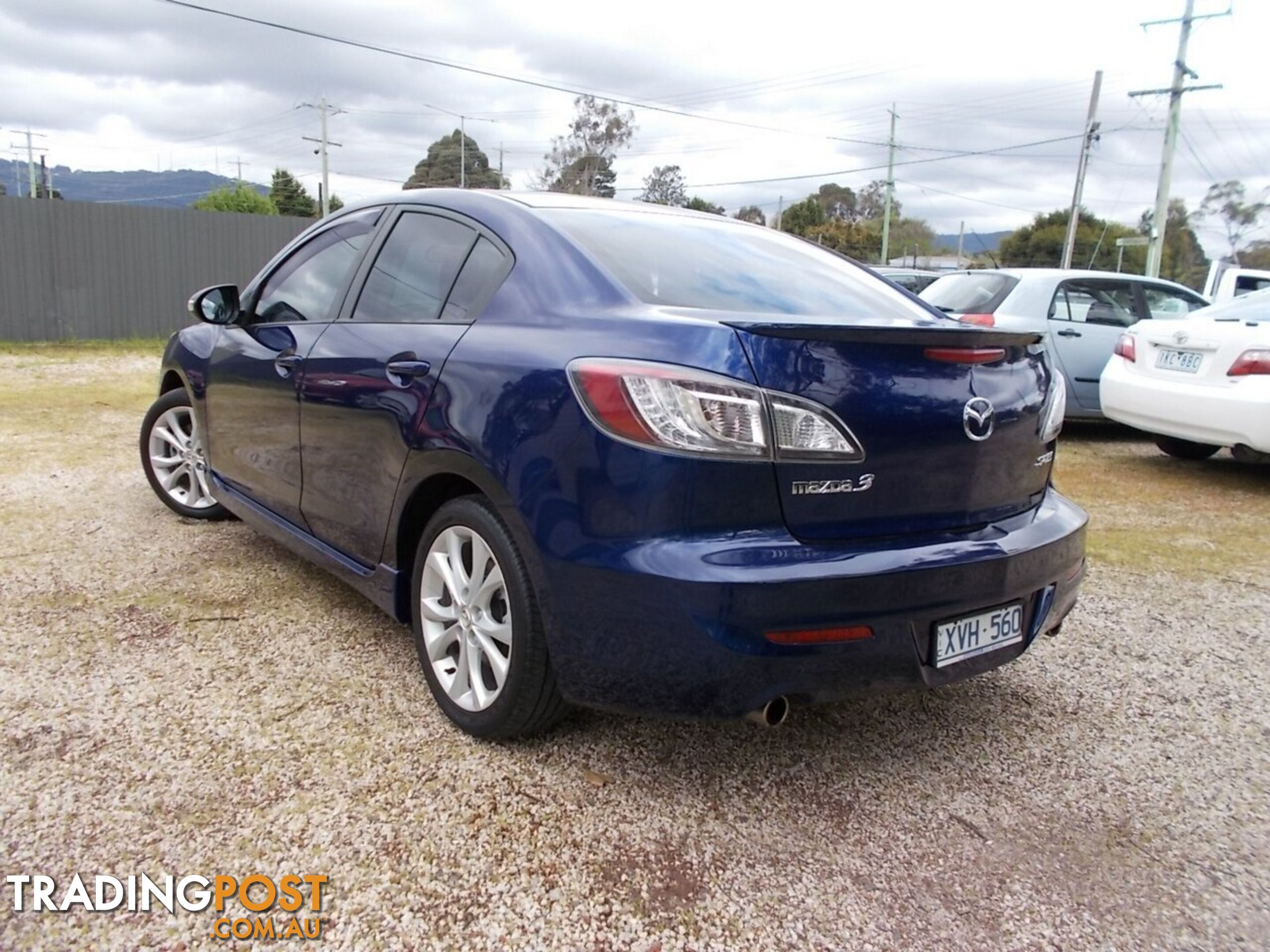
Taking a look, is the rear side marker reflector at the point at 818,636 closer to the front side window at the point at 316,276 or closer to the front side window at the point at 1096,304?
the front side window at the point at 316,276

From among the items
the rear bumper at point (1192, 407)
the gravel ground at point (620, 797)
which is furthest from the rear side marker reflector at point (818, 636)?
the rear bumper at point (1192, 407)

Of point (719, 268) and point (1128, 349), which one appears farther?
point (1128, 349)

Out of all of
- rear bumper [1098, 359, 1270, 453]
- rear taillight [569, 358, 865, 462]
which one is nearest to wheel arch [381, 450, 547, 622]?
rear taillight [569, 358, 865, 462]

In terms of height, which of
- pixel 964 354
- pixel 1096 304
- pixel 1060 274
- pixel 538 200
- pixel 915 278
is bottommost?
pixel 964 354

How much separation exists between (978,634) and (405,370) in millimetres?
1686

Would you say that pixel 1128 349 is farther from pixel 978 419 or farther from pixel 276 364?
pixel 276 364

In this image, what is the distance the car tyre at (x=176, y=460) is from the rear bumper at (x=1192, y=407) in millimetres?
5750

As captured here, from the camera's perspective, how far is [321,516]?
3178mm

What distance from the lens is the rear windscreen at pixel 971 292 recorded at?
25.8 feet

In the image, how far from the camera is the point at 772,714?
2.12 metres

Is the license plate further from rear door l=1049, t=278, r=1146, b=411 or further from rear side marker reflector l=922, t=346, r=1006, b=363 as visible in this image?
rear side marker reflector l=922, t=346, r=1006, b=363

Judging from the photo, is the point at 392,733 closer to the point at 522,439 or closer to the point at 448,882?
the point at 448,882

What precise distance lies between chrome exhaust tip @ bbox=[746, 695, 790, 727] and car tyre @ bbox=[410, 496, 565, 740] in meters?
0.53

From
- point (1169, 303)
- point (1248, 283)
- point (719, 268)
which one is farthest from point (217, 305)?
point (1248, 283)
